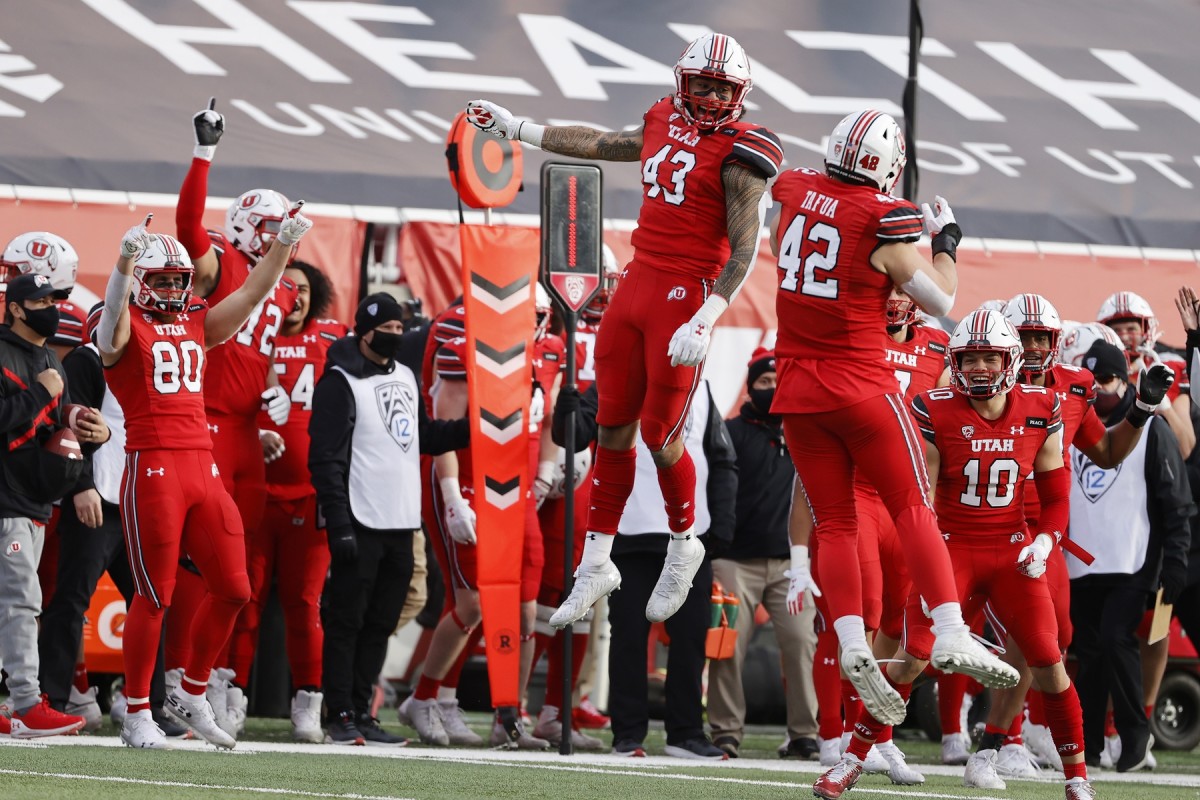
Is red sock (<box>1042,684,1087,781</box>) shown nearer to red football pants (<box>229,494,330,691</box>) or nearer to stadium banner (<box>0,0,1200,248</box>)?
red football pants (<box>229,494,330,691</box>)

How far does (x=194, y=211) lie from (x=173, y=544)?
1.55 metres

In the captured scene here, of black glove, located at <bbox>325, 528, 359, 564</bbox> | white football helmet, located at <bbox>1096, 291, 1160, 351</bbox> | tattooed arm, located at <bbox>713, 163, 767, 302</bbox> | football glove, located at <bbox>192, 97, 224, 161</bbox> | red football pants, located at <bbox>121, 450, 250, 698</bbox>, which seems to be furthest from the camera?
white football helmet, located at <bbox>1096, 291, 1160, 351</bbox>

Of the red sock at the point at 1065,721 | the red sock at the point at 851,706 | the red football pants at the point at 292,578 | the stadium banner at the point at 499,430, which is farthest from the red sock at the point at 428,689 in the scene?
the red sock at the point at 1065,721

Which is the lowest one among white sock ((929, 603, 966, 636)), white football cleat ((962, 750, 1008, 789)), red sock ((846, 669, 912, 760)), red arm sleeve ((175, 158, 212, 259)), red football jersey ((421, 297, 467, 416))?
white football cleat ((962, 750, 1008, 789))

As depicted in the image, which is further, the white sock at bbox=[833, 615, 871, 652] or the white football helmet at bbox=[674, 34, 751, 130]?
the white football helmet at bbox=[674, 34, 751, 130]

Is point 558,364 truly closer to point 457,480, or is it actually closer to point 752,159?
point 457,480

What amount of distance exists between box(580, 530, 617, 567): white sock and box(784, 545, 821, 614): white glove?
1.15 meters

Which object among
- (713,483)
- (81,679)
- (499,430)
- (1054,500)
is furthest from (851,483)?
(81,679)

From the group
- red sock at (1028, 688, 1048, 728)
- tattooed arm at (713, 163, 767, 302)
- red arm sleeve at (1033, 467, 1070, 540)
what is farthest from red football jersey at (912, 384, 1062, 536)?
red sock at (1028, 688, 1048, 728)

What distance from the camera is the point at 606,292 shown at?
34.8 feet

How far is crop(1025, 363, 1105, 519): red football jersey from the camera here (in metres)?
8.48

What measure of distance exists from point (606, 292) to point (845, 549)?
160 inches

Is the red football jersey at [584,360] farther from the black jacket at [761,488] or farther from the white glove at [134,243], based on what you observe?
the white glove at [134,243]

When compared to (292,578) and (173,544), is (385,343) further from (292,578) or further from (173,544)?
(173,544)
